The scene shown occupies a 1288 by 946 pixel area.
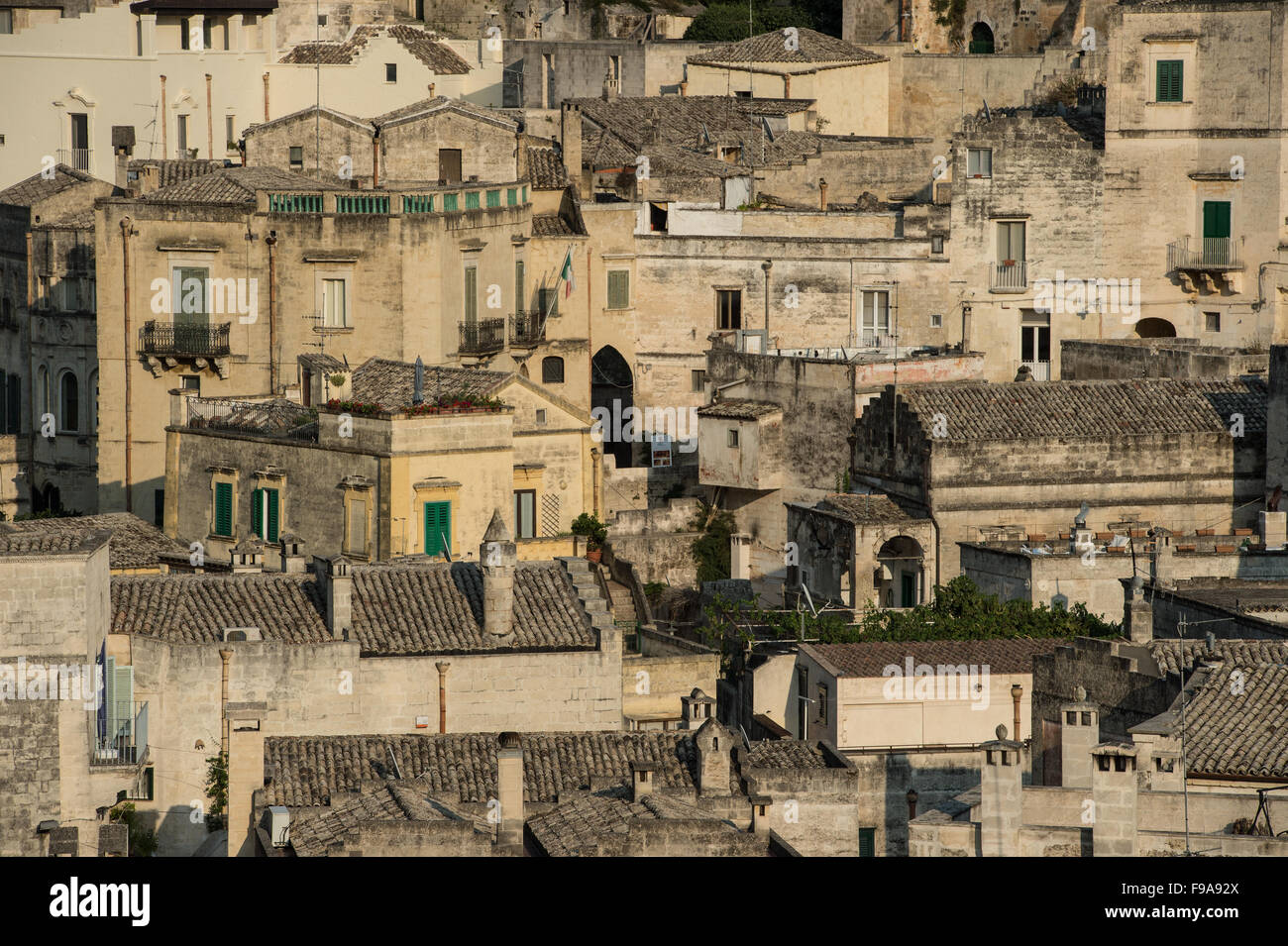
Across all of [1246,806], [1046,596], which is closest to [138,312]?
[1046,596]

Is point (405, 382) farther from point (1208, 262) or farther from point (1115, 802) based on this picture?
point (1115, 802)

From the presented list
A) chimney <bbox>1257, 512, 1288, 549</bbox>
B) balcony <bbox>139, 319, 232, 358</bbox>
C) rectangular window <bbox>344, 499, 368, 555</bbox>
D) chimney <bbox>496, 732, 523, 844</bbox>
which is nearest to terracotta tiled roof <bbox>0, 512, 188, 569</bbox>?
rectangular window <bbox>344, 499, 368, 555</bbox>

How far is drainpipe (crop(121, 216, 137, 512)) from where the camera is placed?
5766cm

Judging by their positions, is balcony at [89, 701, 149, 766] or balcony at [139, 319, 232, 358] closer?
balcony at [89, 701, 149, 766]

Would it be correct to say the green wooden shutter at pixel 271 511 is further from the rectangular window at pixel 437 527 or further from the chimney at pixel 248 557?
the rectangular window at pixel 437 527

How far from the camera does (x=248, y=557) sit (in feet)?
151

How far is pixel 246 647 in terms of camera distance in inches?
1508

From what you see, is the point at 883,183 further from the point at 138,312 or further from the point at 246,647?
the point at 246,647

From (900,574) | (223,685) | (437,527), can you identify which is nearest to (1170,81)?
(900,574)

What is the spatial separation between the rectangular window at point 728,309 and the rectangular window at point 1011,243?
6004mm

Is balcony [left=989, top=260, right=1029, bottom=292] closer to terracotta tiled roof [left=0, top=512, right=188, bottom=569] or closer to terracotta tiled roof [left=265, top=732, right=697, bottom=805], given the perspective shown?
terracotta tiled roof [left=0, top=512, right=188, bottom=569]

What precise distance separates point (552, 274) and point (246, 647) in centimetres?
2610

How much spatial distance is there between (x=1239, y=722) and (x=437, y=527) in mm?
18064

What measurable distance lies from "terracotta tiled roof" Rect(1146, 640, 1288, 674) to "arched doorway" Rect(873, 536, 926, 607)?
41.1 ft
